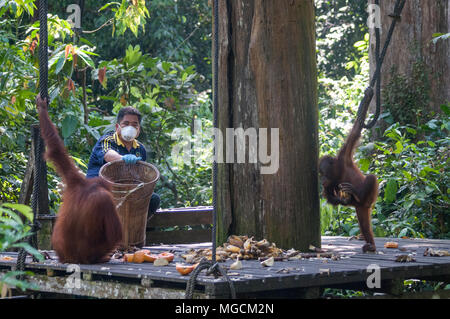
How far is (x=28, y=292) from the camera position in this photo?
4.07 meters

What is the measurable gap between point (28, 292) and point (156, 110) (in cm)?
410

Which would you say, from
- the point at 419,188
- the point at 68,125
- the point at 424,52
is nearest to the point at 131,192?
the point at 68,125

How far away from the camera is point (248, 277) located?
2854mm

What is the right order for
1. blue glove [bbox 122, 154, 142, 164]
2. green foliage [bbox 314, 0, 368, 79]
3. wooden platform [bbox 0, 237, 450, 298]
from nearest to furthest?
wooden platform [bbox 0, 237, 450, 298] → blue glove [bbox 122, 154, 142, 164] → green foliage [bbox 314, 0, 368, 79]

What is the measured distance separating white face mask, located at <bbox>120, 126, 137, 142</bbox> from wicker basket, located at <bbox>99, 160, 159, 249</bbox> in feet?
0.78

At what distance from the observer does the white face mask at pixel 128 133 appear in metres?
4.91

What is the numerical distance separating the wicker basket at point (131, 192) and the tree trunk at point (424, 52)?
11.5ft

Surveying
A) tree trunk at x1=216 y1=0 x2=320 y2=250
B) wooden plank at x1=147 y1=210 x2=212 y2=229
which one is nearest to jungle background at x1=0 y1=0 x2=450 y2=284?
wooden plank at x1=147 y1=210 x2=212 y2=229

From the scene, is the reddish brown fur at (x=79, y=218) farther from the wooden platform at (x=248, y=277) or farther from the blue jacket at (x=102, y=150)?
the blue jacket at (x=102, y=150)

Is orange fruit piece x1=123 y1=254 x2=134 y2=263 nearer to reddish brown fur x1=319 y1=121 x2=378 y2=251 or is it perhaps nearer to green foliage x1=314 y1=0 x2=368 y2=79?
reddish brown fur x1=319 y1=121 x2=378 y2=251

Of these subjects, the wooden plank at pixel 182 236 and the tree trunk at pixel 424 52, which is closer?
the wooden plank at pixel 182 236

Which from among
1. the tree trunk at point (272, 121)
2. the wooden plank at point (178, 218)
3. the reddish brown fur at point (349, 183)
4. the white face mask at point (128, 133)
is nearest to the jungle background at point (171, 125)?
the wooden plank at point (178, 218)

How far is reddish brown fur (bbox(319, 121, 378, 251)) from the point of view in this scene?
398 centimetres
